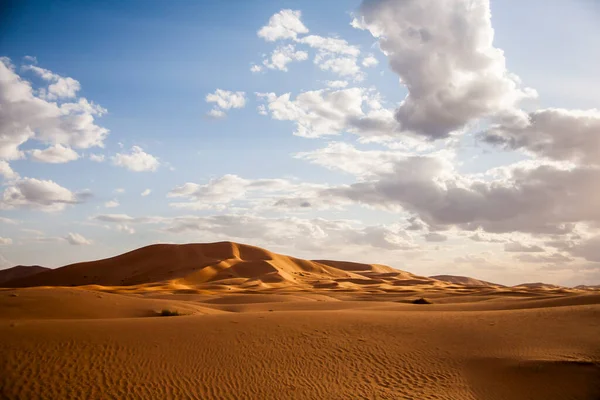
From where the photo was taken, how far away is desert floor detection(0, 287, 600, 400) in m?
10.2

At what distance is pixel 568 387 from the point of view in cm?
1093

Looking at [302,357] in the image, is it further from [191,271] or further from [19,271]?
[19,271]

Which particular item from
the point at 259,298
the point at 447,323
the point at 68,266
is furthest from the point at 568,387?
the point at 68,266

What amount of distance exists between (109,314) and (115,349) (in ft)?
25.2

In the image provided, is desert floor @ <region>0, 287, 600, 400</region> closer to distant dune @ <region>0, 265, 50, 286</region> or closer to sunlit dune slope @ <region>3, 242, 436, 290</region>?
sunlit dune slope @ <region>3, 242, 436, 290</region>

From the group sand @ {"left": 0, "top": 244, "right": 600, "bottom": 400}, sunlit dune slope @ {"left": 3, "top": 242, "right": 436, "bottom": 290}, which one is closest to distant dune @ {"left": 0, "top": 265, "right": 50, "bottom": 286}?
sunlit dune slope @ {"left": 3, "top": 242, "right": 436, "bottom": 290}

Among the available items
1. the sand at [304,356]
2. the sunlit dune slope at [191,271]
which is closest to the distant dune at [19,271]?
the sunlit dune slope at [191,271]

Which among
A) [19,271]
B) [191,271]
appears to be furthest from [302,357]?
[19,271]

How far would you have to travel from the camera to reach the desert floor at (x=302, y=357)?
10.2 meters

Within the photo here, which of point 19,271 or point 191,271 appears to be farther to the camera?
point 19,271

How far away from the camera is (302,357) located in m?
12.3

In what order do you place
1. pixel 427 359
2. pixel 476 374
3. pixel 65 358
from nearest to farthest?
pixel 65 358 < pixel 476 374 < pixel 427 359

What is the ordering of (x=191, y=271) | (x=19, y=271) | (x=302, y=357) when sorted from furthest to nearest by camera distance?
1. (x=19, y=271)
2. (x=191, y=271)
3. (x=302, y=357)

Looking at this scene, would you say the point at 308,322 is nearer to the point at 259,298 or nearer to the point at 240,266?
the point at 259,298
